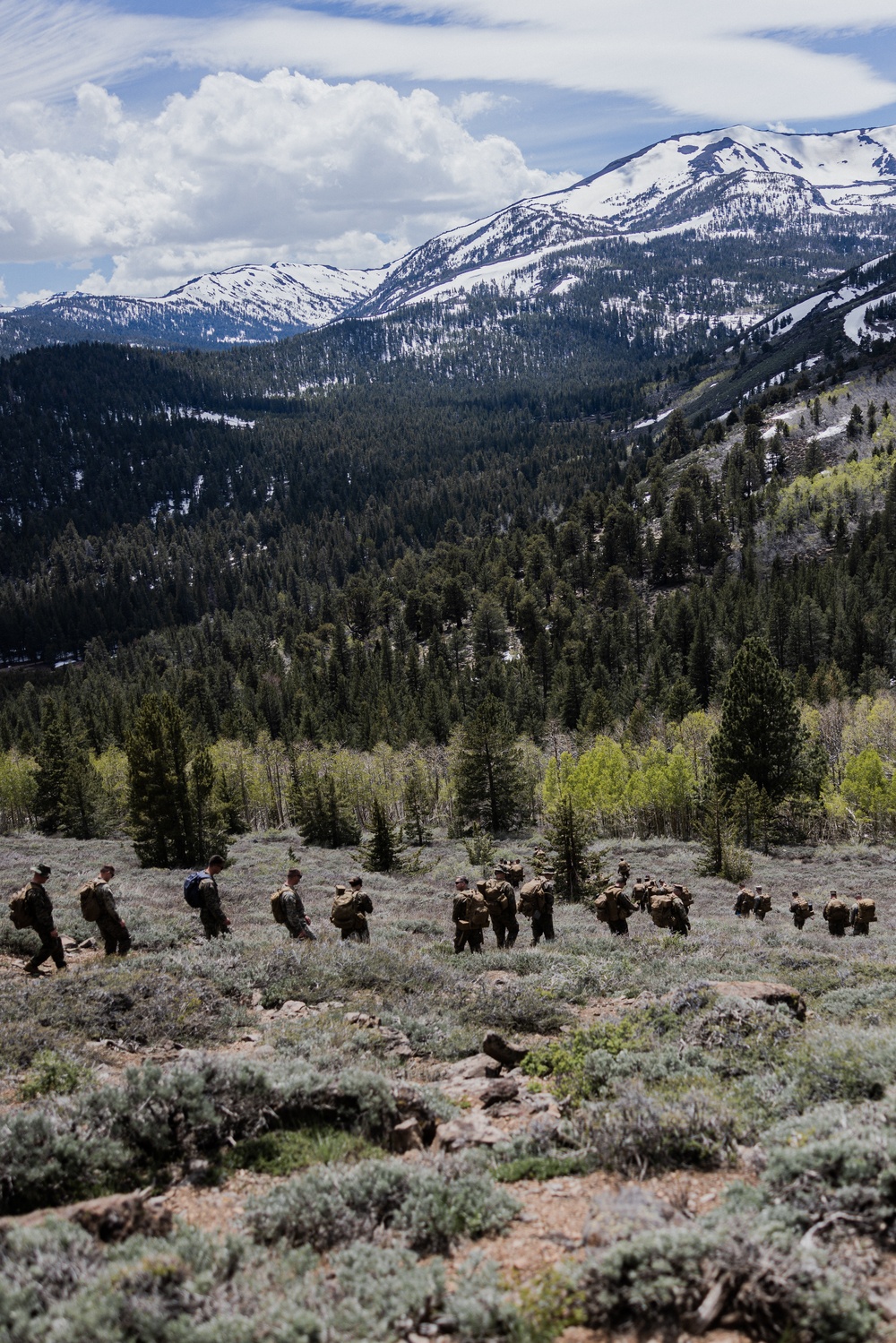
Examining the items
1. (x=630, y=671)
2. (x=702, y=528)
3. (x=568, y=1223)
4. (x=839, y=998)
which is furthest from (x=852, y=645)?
(x=568, y=1223)

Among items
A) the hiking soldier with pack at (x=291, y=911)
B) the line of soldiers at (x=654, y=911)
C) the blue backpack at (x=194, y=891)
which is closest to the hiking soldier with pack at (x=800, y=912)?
the line of soldiers at (x=654, y=911)

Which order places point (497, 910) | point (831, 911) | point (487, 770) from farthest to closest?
point (487, 770), point (831, 911), point (497, 910)

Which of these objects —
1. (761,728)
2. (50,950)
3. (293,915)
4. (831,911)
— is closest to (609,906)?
(831,911)

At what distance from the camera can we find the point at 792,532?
138 m

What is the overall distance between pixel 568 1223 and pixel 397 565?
157939 millimetres

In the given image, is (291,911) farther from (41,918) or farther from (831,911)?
(831,911)

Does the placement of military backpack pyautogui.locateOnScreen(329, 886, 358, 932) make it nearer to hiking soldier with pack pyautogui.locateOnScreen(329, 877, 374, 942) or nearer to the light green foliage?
hiking soldier with pack pyautogui.locateOnScreen(329, 877, 374, 942)

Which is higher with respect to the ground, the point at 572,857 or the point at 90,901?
the point at 90,901

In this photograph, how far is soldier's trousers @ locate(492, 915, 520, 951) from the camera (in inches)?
683

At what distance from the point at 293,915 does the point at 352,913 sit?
131 cm

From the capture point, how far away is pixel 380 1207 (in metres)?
6.57

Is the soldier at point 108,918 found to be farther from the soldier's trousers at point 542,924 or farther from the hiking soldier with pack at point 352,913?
the soldier's trousers at point 542,924

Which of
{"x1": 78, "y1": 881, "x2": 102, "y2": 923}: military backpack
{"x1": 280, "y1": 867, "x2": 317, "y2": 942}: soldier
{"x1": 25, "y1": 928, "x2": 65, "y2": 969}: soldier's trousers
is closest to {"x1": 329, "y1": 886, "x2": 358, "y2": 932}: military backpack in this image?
{"x1": 280, "y1": 867, "x2": 317, "y2": 942}: soldier

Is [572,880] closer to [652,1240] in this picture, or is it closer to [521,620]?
[652,1240]
